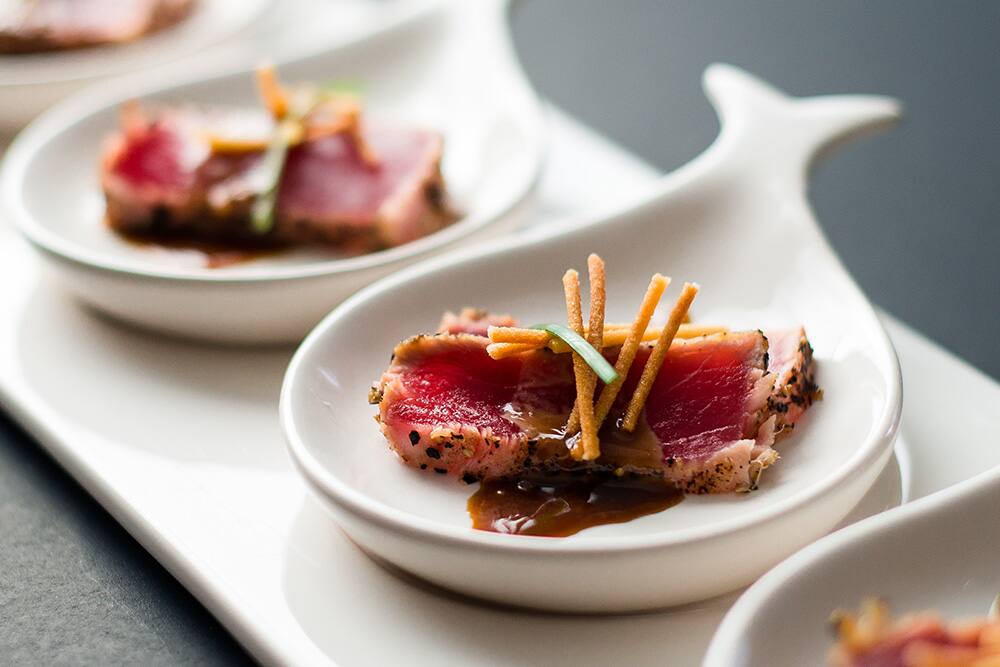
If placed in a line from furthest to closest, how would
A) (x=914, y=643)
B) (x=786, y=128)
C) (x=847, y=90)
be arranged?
(x=847, y=90)
(x=786, y=128)
(x=914, y=643)

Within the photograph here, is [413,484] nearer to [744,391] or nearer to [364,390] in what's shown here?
[364,390]

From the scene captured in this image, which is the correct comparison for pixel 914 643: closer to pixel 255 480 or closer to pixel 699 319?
pixel 699 319

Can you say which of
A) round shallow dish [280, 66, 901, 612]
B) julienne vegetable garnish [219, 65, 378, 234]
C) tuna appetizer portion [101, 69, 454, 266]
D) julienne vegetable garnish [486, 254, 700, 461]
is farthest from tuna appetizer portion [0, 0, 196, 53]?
julienne vegetable garnish [486, 254, 700, 461]

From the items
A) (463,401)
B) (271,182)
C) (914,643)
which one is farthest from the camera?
(271,182)

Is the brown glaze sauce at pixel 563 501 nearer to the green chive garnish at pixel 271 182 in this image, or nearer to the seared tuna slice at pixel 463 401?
the seared tuna slice at pixel 463 401

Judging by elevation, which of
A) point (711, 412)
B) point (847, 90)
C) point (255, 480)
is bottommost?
point (847, 90)

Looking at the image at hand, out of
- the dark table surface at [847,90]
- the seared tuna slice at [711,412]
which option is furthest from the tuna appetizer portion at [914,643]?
the dark table surface at [847,90]

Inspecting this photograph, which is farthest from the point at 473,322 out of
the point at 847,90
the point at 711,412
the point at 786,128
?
the point at 847,90
